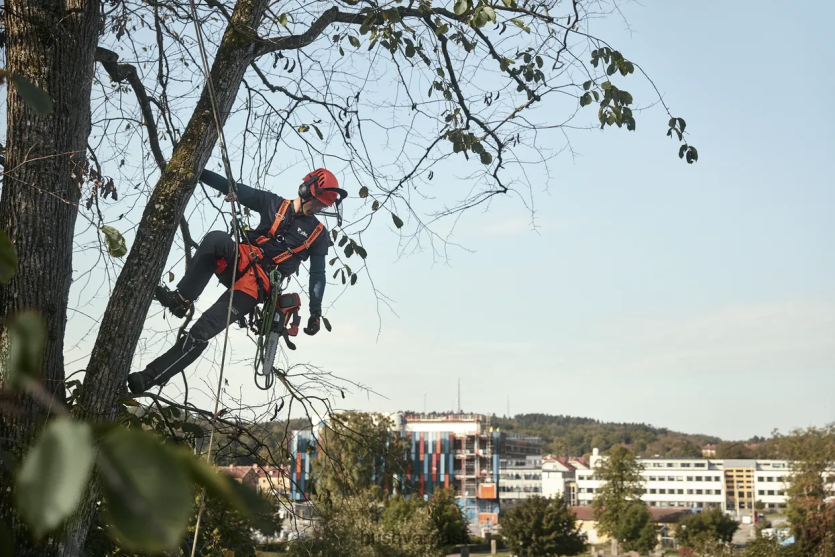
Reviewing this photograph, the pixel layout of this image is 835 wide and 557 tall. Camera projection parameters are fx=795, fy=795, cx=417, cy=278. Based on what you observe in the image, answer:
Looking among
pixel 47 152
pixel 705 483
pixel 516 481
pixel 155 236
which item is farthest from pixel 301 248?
pixel 705 483

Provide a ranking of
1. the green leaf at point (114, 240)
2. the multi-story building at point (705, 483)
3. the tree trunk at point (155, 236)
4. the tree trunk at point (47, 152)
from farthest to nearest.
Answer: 1. the multi-story building at point (705, 483)
2. the tree trunk at point (155, 236)
3. the tree trunk at point (47, 152)
4. the green leaf at point (114, 240)

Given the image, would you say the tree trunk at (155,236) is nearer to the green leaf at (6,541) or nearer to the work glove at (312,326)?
the work glove at (312,326)

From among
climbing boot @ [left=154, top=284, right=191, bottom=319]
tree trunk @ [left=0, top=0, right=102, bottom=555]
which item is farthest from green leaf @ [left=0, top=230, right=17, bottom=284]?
climbing boot @ [left=154, top=284, right=191, bottom=319]

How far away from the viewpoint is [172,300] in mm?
3406

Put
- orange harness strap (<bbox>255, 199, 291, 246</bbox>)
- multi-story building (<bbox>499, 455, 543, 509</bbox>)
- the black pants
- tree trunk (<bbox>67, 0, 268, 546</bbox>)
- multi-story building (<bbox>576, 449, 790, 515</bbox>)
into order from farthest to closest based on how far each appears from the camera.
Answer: multi-story building (<bbox>499, 455, 543, 509</bbox>), multi-story building (<bbox>576, 449, 790, 515</bbox>), orange harness strap (<bbox>255, 199, 291, 246</bbox>), the black pants, tree trunk (<bbox>67, 0, 268, 546</bbox>)

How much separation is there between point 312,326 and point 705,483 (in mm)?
87752

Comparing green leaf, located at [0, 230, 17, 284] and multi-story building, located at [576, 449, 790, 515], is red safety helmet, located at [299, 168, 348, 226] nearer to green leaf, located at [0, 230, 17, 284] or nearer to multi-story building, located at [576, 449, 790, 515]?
green leaf, located at [0, 230, 17, 284]

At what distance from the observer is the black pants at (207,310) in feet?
10.9

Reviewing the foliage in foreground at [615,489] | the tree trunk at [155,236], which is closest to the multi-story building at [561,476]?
the foliage in foreground at [615,489]

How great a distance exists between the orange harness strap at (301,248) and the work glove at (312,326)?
345 mm

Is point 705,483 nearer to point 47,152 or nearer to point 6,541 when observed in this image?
point 47,152

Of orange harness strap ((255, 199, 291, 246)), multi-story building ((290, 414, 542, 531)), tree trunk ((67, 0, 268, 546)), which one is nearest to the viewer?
tree trunk ((67, 0, 268, 546))

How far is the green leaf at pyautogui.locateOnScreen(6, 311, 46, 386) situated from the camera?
0.33 m

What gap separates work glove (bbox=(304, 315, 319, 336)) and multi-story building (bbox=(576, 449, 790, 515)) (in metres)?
83.1
